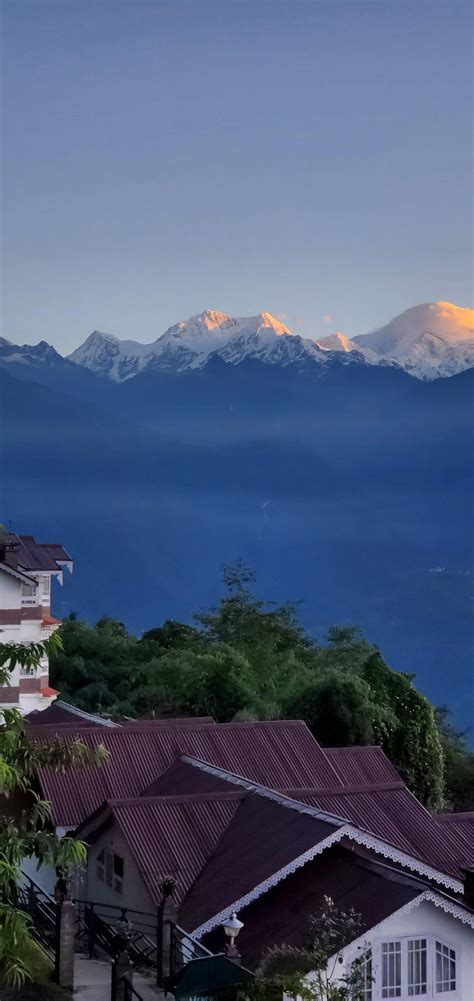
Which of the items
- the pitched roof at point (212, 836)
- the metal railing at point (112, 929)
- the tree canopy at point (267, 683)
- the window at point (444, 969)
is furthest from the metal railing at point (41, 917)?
the tree canopy at point (267, 683)

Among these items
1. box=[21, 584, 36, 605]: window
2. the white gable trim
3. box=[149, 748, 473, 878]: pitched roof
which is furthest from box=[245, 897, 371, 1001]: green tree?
box=[21, 584, 36, 605]: window

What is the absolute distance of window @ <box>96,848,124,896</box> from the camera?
51.5 feet

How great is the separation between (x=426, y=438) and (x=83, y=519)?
38376 millimetres


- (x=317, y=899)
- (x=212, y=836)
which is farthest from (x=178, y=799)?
(x=317, y=899)

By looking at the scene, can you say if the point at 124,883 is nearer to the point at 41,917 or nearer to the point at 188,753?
the point at 41,917

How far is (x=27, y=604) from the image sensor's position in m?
32.2

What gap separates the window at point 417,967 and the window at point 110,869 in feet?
15.2

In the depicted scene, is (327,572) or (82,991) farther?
(327,572)

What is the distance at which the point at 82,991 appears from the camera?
12.9m

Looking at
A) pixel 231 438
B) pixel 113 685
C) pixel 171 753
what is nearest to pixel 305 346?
pixel 231 438

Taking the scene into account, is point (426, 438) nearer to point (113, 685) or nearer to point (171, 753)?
point (113, 685)

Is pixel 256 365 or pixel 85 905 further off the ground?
pixel 256 365

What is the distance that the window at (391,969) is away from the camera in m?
12.3

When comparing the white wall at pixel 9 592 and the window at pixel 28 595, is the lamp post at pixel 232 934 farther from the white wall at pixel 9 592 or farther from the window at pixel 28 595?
the window at pixel 28 595
